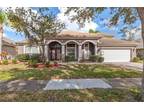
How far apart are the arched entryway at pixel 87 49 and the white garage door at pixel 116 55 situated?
4.71 feet

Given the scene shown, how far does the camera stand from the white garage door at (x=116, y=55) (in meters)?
26.4

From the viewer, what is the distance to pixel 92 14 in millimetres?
8688

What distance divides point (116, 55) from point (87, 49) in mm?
3411

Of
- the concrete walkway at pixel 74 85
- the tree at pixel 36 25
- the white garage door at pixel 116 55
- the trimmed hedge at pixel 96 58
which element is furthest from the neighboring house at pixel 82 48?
the concrete walkway at pixel 74 85

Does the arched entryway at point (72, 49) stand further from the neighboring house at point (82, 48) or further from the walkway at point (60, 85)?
the walkway at point (60, 85)

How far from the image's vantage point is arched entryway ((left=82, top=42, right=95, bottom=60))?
2616cm

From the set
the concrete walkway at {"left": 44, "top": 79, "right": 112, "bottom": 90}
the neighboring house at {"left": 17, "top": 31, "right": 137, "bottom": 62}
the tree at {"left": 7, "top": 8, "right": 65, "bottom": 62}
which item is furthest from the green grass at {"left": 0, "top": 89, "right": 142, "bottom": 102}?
the neighboring house at {"left": 17, "top": 31, "right": 137, "bottom": 62}

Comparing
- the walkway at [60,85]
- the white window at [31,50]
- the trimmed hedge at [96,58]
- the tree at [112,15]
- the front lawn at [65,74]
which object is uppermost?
the tree at [112,15]

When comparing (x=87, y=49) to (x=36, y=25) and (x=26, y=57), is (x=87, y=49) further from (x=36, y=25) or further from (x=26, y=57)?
(x=36, y=25)

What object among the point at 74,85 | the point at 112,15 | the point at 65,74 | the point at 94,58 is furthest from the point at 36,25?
the point at 74,85

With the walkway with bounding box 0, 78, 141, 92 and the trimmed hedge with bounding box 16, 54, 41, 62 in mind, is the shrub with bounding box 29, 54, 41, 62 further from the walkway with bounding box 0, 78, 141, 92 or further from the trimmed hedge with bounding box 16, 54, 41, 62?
the walkway with bounding box 0, 78, 141, 92

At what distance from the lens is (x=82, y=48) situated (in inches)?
1039

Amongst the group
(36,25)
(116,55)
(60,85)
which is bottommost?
(60,85)

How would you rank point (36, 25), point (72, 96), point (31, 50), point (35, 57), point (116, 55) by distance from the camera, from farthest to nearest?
point (116, 55)
point (31, 50)
point (35, 57)
point (36, 25)
point (72, 96)
